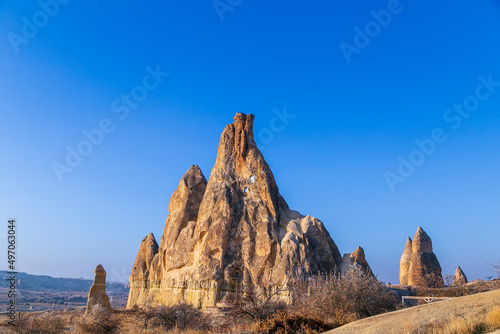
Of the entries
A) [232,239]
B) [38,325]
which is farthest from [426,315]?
[232,239]

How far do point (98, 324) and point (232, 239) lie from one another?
827 inches

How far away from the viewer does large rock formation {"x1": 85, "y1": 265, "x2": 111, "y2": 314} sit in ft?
113

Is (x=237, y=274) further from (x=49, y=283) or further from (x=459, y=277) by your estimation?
(x=49, y=283)

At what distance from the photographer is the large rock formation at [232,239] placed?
132 feet

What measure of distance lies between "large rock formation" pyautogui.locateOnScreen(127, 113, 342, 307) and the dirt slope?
85.1 feet

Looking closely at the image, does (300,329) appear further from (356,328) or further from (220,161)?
(220,161)

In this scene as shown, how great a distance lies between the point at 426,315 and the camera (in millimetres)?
11281

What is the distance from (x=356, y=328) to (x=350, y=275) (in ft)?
28.7

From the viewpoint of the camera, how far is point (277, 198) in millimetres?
48000

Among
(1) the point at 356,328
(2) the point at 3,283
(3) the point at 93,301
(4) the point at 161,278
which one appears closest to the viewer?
(1) the point at 356,328

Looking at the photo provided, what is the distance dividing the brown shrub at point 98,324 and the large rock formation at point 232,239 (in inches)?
601

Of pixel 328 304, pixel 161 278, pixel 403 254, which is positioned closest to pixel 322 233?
pixel 403 254

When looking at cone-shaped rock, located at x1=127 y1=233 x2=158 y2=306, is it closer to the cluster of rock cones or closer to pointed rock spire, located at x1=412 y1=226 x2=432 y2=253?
the cluster of rock cones

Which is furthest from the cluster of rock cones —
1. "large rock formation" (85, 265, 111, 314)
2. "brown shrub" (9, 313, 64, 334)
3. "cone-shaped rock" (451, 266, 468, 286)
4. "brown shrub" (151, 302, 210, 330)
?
"brown shrub" (9, 313, 64, 334)
